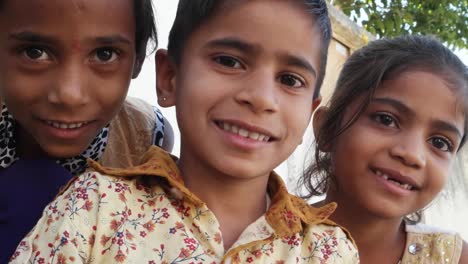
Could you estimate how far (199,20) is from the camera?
146 centimetres

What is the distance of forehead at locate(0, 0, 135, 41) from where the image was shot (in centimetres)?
146

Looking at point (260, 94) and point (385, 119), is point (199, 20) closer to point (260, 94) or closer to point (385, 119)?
point (260, 94)

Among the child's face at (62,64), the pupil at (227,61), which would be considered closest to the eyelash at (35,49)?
the child's face at (62,64)

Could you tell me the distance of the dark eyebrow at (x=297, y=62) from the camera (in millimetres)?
1377

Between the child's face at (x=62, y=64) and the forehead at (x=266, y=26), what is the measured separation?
0.25 m

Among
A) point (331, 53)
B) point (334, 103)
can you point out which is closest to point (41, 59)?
point (334, 103)

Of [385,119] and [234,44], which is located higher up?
[234,44]

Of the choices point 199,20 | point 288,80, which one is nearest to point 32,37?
point 199,20

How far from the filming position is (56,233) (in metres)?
1.20

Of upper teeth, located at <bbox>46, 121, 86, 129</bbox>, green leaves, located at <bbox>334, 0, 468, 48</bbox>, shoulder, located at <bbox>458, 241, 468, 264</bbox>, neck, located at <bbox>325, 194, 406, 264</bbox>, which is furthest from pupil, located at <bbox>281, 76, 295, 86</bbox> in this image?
green leaves, located at <bbox>334, 0, 468, 48</bbox>

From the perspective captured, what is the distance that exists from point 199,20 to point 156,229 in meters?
0.52

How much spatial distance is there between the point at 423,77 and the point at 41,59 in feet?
3.83

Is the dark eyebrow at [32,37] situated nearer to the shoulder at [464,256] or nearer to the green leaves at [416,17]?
the shoulder at [464,256]

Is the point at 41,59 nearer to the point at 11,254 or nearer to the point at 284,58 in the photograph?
the point at 11,254
